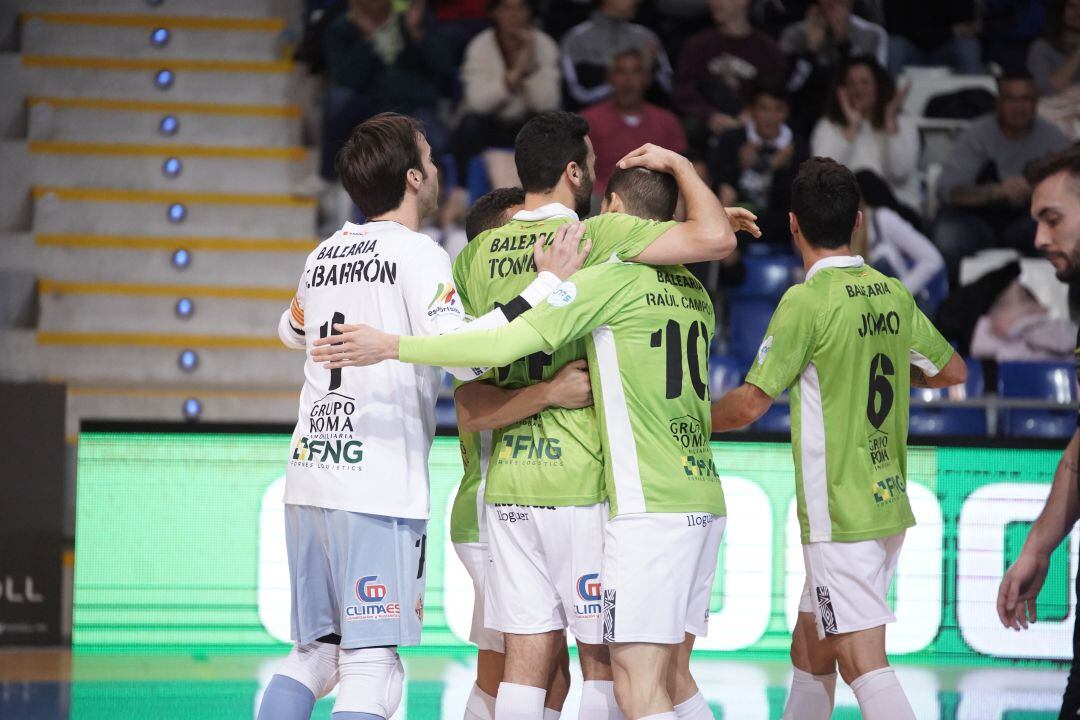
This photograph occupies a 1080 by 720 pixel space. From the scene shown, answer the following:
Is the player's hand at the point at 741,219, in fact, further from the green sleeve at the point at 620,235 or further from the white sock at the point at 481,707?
the white sock at the point at 481,707

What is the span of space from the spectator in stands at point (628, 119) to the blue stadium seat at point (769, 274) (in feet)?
3.54

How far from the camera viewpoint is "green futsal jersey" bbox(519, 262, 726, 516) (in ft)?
13.0

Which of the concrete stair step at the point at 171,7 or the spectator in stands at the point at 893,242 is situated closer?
Result: the spectator in stands at the point at 893,242

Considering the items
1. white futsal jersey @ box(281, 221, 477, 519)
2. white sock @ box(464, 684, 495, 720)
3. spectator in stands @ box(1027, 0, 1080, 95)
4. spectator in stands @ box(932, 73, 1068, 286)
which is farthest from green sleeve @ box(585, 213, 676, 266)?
spectator in stands @ box(1027, 0, 1080, 95)

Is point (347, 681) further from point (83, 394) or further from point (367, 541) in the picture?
point (83, 394)

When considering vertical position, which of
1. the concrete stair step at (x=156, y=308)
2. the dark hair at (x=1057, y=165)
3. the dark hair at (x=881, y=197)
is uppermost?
the dark hair at (x=881, y=197)

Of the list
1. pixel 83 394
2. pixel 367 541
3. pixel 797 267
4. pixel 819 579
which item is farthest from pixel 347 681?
pixel 797 267

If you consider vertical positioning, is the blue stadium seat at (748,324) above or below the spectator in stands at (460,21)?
below

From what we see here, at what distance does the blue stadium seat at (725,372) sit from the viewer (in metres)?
8.88

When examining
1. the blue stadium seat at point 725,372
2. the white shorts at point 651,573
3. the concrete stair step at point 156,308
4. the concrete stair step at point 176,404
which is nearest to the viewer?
the white shorts at point 651,573

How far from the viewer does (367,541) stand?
4.05 meters

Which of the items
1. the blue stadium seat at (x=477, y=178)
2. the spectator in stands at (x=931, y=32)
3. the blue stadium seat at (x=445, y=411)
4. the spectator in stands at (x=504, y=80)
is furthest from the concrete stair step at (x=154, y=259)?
the spectator in stands at (x=931, y=32)

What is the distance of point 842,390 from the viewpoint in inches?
180

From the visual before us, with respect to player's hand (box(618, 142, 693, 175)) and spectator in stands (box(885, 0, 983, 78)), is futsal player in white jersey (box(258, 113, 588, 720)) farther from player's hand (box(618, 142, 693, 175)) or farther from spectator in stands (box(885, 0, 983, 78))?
spectator in stands (box(885, 0, 983, 78))
